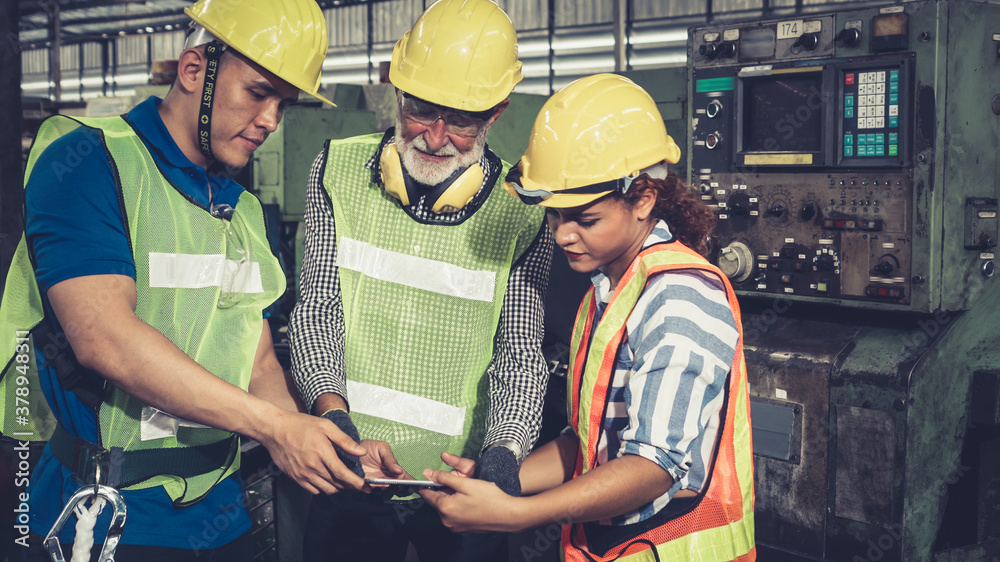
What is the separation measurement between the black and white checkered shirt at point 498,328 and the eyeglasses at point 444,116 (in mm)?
119

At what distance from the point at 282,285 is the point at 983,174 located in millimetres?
1813

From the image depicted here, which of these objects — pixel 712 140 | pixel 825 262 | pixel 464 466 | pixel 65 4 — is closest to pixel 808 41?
pixel 712 140

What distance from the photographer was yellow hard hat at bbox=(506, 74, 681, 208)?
1.44 m

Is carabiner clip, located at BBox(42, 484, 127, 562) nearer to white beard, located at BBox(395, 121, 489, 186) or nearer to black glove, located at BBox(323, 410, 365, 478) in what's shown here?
black glove, located at BBox(323, 410, 365, 478)

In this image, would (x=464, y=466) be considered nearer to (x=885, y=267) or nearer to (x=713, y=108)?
(x=885, y=267)

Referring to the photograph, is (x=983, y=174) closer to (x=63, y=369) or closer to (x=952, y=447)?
(x=952, y=447)

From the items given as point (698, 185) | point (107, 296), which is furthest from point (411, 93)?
point (698, 185)

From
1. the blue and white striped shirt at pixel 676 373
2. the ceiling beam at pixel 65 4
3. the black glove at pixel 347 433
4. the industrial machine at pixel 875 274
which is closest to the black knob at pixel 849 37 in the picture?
the industrial machine at pixel 875 274

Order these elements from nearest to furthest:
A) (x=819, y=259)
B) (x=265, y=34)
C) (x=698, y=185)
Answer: (x=265, y=34), (x=819, y=259), (x=698, y=185)

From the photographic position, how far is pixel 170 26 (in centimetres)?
1642

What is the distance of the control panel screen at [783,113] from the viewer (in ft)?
7.61

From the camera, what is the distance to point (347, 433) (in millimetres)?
1570

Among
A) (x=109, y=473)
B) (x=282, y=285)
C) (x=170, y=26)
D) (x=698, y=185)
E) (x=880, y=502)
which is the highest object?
(x=170, y=26)

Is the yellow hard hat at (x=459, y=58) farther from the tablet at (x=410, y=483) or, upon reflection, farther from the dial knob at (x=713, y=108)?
the dial knob at (x=713, y=108)
